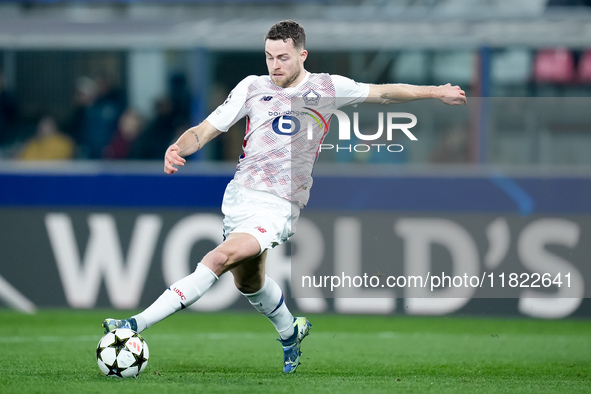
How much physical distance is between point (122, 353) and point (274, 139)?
1.58 meters

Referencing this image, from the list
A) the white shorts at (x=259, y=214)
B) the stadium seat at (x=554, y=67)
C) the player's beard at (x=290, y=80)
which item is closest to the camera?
the white shorts at (x=259, y=214)

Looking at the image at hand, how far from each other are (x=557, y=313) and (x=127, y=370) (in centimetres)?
560

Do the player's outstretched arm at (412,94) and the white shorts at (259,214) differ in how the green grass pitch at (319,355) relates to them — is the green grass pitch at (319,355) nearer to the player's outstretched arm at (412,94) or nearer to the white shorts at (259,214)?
the white shorts at (259,214)

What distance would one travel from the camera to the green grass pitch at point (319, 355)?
6152 millimetres

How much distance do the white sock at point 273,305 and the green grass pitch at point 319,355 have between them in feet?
1.00

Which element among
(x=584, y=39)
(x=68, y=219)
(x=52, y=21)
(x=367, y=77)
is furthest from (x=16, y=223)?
(x=584, y=39)

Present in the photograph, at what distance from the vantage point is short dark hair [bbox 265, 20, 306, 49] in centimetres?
646

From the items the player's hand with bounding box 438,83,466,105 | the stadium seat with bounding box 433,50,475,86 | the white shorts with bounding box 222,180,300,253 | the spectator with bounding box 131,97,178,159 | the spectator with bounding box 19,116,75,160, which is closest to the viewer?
the white shorts with bounding box 222,180,300,253

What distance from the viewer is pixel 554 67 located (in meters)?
13.5

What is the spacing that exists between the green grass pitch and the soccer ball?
0.09 metres

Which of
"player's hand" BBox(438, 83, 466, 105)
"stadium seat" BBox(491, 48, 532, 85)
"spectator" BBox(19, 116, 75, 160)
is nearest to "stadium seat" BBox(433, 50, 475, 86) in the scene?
"stadium seat" BBox(491, 48, 532, 85)

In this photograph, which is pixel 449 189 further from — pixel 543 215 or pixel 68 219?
pixel 68 219

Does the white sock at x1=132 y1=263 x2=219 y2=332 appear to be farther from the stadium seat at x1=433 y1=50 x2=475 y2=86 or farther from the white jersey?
the stadium seat at x1=433 y1=50 x2=475 y2=86

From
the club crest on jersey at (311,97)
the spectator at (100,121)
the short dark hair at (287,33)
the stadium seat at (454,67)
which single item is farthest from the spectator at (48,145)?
the short dark hair at (287,33)
